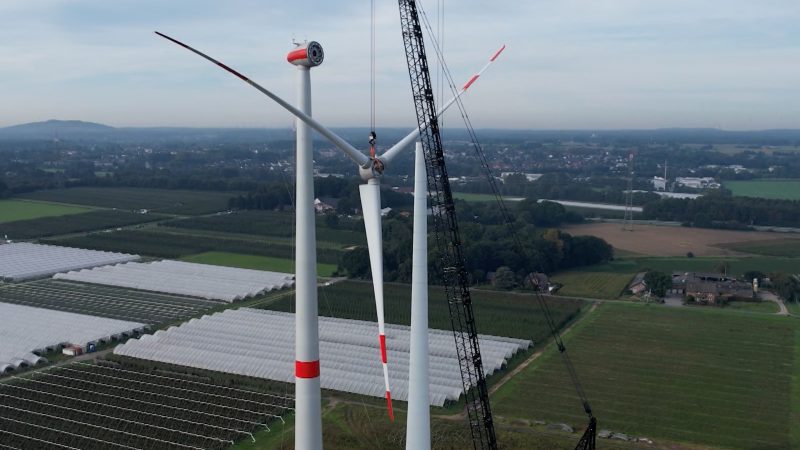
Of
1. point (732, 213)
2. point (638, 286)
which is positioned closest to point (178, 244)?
point (638, 286)

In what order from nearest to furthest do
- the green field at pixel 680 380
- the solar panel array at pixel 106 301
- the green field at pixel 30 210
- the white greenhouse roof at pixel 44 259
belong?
the green field at pixel 680 380 < the solar panel array at pixel 106 301 < the white greenhouse roof at pixel 44 259 < the green field at pixel 30 210

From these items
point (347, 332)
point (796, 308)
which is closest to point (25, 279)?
point (347, 332)

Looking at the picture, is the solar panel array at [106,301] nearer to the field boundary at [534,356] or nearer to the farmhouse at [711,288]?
the field boundary at [534,356]

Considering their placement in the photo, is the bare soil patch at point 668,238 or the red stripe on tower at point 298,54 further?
the bare soil patch at point 668,238

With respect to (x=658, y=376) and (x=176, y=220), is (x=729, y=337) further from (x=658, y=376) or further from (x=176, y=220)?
Result: (x=176, y=220)

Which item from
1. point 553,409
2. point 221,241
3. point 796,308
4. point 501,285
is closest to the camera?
point 553,409

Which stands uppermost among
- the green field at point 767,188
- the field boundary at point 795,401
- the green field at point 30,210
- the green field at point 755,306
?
the green field at point 767,188

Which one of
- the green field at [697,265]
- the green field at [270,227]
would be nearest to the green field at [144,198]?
the green field at [270,227]
